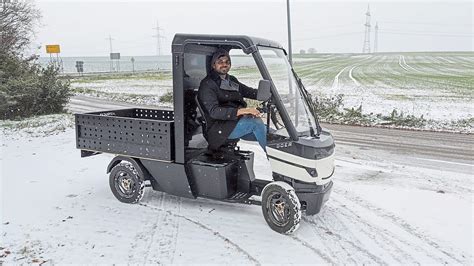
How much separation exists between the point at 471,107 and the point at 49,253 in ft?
50.4

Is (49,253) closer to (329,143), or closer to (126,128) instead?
(126,128)

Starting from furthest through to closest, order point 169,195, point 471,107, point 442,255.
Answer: point 471,107, point 169,195, point 442,255

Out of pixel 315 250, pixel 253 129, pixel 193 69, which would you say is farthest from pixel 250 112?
pixel 315 250

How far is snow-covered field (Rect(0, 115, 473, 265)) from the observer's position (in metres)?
3.78

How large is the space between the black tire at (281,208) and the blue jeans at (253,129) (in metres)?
0.52

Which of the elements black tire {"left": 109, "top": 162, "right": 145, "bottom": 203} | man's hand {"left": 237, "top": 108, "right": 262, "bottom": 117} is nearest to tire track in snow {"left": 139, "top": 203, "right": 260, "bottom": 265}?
black tire {"left": 109, "top": 162, "right": 145, "bottom": 203}

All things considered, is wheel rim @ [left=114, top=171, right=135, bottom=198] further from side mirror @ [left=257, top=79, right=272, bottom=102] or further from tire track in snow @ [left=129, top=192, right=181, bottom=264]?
side mirror @ [left=257, top=79, right=272, bottom=102]

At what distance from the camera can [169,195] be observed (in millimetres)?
5508

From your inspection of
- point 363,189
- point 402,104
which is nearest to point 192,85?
point 363,189

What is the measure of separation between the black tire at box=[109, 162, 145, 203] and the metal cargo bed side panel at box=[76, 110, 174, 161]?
213 millimetres

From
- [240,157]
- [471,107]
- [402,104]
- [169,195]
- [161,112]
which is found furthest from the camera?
[402,104]

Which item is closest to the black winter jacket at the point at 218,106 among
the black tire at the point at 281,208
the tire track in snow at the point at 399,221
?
the black tire at the point at 281,208

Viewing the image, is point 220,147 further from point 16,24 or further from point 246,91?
point 16,24

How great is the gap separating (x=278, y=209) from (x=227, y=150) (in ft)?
3.86
